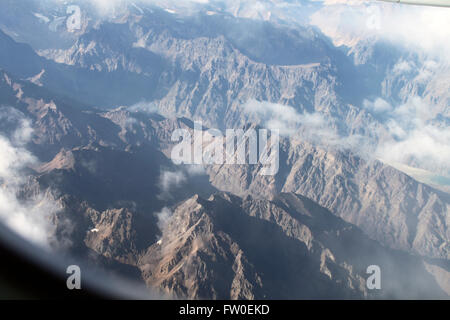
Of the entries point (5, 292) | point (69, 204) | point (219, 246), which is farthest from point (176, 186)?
point (5, 292)

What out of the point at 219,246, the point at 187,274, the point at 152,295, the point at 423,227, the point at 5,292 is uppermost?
the point at 423,227

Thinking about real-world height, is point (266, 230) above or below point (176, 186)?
below

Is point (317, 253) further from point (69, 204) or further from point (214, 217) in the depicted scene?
point (69, 204)

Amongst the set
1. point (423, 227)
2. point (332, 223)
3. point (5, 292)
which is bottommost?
point (5, 292)
